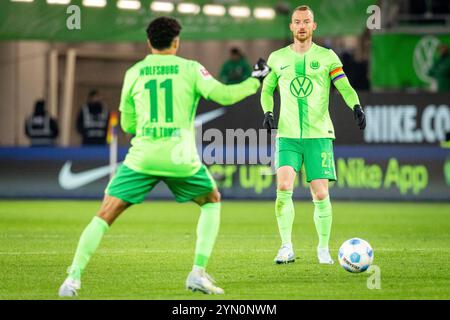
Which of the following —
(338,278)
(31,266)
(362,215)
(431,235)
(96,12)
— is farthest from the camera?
(96,12)

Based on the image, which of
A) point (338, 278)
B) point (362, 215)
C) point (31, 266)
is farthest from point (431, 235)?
point (31, 266)

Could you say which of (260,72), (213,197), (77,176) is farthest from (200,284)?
(77,176)

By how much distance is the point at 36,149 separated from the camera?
21516 mm

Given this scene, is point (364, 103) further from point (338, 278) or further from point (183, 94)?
point (183, 94)

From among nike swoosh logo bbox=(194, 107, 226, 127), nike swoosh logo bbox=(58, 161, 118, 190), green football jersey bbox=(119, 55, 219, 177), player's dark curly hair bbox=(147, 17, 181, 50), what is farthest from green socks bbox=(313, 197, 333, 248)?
nike swoosh logo bbox=(58, 161, 118, 190)

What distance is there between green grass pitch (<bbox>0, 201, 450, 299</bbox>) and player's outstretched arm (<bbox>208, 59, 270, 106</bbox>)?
152cm

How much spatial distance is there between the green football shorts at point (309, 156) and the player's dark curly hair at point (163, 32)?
9.33 ft

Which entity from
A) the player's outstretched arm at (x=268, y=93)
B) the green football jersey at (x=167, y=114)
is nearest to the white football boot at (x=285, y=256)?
the player's outstretched arm at (x=268, y=93)

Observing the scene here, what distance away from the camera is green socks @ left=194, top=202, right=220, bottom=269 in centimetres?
870

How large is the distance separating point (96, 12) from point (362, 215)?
640cm

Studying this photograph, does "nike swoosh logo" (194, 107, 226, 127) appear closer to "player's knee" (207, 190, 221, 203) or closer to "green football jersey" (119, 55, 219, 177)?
"player's knee" (207, 190, 221, 203)

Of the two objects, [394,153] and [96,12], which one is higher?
[96,12]

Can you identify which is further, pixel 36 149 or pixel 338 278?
pixel 36 149

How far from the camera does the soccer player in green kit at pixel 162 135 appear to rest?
850 centimetres
